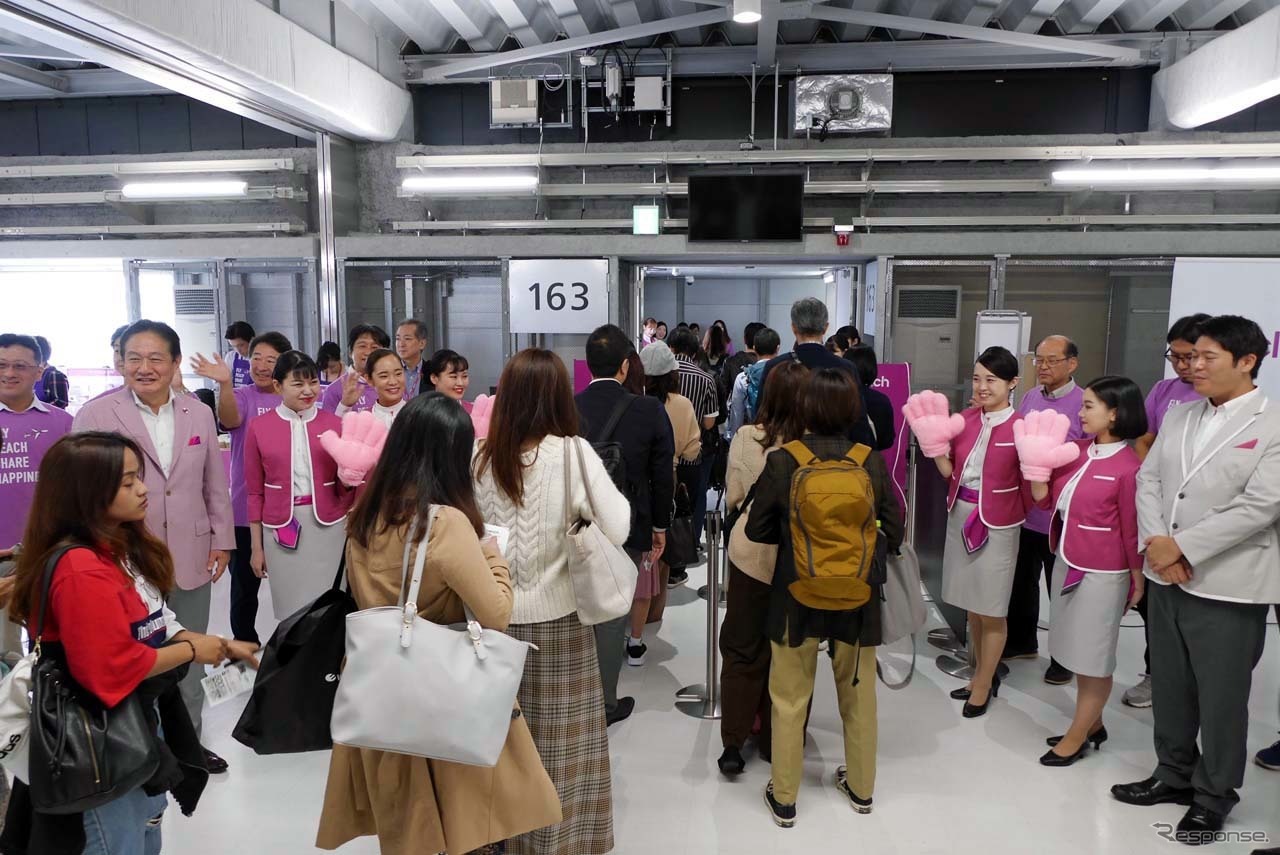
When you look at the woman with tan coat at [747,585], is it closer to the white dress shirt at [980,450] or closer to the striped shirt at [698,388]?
the white dress shirt at [980,450]

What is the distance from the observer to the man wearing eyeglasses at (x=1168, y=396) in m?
3.35

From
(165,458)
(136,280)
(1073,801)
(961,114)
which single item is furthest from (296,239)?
(1073,801)

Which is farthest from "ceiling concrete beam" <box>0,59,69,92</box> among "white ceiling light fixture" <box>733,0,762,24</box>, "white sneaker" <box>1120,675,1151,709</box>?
"white sneaker" <box>1120,675,1151,709</box>

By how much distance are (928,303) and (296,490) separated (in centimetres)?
615

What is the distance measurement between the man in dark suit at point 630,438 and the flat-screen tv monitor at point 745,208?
188 inches

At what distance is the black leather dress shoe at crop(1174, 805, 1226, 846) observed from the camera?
8.56 feet

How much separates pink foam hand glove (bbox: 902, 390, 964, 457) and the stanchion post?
0.94 m

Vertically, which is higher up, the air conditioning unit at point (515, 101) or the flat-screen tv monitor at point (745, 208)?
the air conditioning unit at point (515, 101)

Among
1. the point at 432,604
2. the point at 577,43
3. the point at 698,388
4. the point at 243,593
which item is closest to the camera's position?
the point at 432,604

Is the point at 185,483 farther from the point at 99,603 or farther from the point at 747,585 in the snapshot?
the point at 747,585

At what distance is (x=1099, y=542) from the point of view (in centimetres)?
290

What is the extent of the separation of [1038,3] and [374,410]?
21.0 ft

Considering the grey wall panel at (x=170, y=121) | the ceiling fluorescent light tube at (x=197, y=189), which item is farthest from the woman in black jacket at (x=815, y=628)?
the grey wall panel at (x=170, y=121)

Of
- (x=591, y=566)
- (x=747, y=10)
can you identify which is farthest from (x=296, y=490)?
(x=747, y=10)
